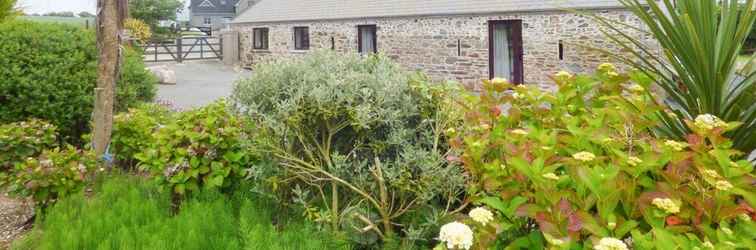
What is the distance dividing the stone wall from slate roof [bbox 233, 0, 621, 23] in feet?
0.70

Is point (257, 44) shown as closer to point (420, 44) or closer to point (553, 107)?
point (420, 44)

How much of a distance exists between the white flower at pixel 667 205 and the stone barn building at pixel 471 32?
1052 cm

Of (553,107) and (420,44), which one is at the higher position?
(420,44)

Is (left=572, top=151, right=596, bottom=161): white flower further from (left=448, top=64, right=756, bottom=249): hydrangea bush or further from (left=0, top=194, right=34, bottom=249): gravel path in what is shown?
(left=0, top=194, right=34, bottom=249): gravel path

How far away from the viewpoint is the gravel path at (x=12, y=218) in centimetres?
467

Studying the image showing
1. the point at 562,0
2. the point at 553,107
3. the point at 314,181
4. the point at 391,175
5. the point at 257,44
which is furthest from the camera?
the point at 257,44

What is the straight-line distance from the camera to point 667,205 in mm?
2010

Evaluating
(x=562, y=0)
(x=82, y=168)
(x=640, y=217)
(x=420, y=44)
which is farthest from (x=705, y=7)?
(x=420, y=44)

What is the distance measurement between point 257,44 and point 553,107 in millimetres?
23512

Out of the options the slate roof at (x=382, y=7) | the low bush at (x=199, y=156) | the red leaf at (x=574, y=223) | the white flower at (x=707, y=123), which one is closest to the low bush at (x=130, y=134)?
the low bush at (x=199, y=156)

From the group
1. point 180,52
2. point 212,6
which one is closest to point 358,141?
point 180,52

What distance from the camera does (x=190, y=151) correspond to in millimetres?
4242

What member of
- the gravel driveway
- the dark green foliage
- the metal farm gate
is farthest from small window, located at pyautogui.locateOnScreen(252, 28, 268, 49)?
the dark green foliage

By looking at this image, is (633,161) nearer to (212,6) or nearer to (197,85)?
(197,85)
